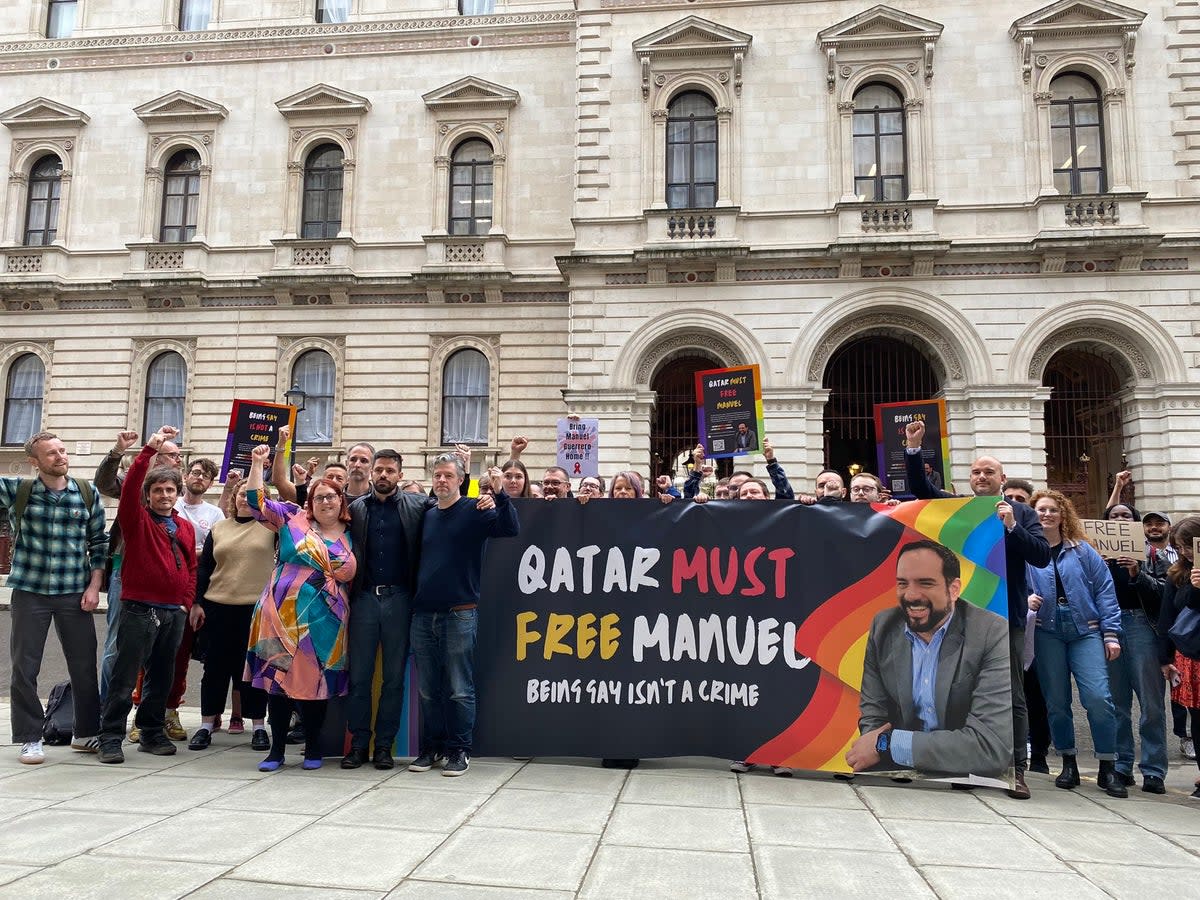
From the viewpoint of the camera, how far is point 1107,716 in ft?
20.2

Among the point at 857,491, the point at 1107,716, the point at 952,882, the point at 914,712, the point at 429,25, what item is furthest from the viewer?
the point at 429,25

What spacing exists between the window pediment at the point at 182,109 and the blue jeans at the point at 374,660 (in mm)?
22097

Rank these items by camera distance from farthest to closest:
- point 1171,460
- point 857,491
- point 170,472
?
point 1171,460 < point 857,491 < point 170,472

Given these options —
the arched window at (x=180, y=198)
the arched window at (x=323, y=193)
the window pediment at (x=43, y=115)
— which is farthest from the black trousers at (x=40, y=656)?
the window pediment at (x=43, y=115)

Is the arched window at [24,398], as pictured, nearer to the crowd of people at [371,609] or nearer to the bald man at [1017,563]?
the crowd of people at [371,609]

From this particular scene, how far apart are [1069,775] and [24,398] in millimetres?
26628

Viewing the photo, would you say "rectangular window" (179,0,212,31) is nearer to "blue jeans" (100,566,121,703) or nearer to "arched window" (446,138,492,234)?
"arched window" (446,138,492,234)

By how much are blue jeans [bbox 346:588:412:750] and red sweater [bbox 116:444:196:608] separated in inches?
58.5

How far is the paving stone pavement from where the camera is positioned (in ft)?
12.2

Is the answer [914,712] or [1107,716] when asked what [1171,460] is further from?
[914,712]

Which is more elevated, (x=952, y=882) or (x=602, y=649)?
(x=602, y=649)

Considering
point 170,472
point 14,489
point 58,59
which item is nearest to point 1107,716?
point 170,472

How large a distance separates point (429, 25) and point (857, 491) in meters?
20.8

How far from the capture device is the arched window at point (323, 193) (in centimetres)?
2319
